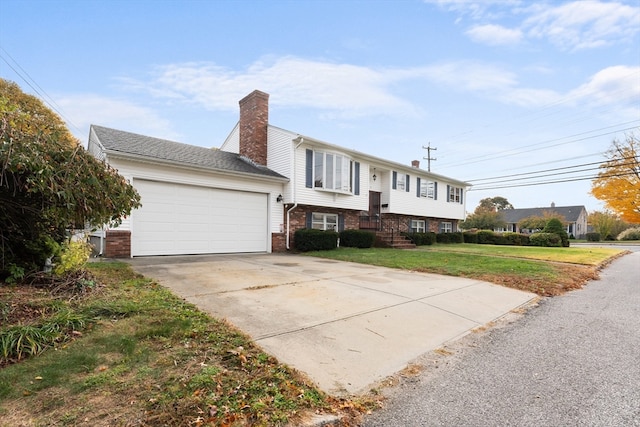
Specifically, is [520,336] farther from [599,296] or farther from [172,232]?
[172,232]

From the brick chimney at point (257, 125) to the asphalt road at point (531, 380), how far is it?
12427 millimetres

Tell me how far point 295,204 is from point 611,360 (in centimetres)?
1116

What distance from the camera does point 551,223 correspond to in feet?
78.0

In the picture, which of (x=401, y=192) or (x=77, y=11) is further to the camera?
(x=401, y=192)

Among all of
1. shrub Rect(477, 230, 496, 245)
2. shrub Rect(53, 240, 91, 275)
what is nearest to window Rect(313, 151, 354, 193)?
shrub Rect(53, 240, 91, 275)

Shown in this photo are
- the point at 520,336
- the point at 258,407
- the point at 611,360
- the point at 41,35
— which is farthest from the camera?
the point at 41,35

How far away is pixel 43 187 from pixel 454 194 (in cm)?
2495

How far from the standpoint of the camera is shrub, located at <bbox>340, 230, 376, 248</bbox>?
15.4 meters

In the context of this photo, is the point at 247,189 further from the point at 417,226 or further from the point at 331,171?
the point at 417,226

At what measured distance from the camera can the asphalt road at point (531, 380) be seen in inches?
89.4

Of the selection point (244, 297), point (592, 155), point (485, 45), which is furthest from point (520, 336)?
point (592, 155)

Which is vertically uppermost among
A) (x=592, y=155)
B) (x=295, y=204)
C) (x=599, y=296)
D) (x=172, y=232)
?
(x=592, y=155)

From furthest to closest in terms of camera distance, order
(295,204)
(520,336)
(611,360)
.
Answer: (295,204) < (520,336) < (611,360)

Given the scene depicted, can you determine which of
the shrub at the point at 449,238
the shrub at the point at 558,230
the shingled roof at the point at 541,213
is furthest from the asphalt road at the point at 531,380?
the shingled roof at the point at 541,213
